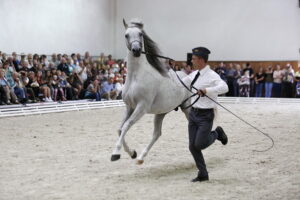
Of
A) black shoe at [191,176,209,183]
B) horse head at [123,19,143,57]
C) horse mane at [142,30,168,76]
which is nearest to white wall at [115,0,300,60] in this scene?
horse mane at [142,30,168,76]

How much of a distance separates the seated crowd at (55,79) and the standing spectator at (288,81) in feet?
24.2

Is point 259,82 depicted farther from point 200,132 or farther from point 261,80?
point 200,132

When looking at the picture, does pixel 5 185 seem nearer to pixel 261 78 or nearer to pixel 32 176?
pixel 32 176

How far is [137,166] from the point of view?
6.35 m

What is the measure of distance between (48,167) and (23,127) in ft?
14.8

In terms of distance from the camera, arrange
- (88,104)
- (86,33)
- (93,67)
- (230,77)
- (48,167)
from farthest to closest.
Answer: (86,33) < (230,77) < (93,67) < (88,104) < (48,167)

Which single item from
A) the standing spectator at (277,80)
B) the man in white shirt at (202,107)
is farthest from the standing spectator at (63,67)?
the man in white shirt at (202,107)

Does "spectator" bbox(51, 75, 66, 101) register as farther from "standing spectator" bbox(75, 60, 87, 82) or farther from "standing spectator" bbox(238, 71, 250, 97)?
"standing spectator" bbox(238, 71, 250, 97)

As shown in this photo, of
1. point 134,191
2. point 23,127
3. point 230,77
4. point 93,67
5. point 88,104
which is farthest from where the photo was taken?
point 230,77

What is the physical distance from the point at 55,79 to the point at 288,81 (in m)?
10.6

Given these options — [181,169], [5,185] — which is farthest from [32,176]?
[181,169]

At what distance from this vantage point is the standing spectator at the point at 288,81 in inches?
781

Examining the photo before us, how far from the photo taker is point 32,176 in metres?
5.62

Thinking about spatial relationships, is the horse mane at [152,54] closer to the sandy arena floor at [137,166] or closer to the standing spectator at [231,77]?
the sandy arena floor at [137,166]
